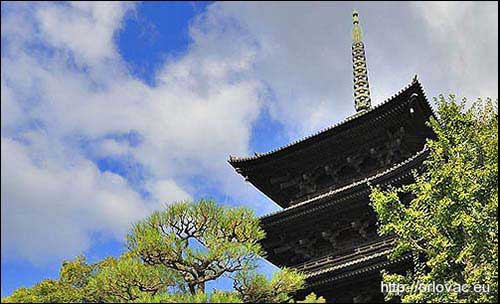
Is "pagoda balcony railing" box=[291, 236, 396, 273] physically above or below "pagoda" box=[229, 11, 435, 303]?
below

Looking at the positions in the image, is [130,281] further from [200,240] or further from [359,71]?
[359,71]

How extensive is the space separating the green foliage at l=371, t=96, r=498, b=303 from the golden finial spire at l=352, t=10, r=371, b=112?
6455mm

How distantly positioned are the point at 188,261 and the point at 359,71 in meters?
14.2

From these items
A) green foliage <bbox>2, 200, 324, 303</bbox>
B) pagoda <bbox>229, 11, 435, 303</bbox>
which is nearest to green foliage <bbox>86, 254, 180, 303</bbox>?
green foliage <bbox>2, 200, 324, 303</bbox>

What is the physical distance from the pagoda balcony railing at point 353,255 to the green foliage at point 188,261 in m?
4.21

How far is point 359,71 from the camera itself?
23547mm

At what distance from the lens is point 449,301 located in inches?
489

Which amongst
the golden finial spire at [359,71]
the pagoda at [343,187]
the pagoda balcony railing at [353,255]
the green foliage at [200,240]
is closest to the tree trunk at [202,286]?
the green foliage at [200,240]

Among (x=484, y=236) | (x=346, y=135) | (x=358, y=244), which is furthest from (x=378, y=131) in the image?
(x=484, y=236)

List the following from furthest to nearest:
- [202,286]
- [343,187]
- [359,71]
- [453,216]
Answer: [359,71]
[343,187]
[453,216]
[202,286]

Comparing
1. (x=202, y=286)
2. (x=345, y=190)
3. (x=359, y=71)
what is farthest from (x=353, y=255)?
(x=359, y=71)

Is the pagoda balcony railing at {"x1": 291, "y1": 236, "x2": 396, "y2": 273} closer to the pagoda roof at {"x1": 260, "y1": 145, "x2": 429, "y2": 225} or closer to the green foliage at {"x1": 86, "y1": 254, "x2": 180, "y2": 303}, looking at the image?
the pagoda roof at {"x1": 260, "y1": 145, "x2": 429, "y2": 225}

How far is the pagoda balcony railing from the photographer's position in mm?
15844

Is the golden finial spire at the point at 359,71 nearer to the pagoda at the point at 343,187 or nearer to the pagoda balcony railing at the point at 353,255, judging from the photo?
the pagoda at the point at 343,187
